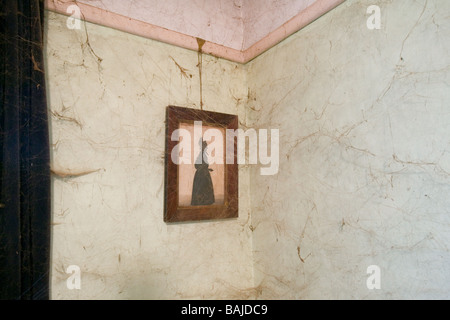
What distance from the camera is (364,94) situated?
42.4 inches

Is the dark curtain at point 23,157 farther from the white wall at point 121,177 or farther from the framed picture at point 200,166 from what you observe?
the framed picture at point 200,166

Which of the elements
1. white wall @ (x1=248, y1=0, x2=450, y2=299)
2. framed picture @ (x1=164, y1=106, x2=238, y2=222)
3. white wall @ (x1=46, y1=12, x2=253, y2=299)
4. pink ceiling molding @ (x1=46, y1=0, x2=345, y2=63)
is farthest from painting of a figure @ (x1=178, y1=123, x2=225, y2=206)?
pink ceiling molding @ (x1=46, y1=0, x2=345, y2=63)

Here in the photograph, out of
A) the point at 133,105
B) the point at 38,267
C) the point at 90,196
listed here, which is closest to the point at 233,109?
the point at 133,105

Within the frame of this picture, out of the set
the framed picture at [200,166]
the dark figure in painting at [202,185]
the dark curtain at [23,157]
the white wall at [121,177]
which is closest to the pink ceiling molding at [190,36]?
the white wall at [121,177]

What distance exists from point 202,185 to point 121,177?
0.41 meters

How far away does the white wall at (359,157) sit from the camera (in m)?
0.88

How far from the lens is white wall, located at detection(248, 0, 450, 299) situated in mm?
884

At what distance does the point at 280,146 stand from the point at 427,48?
0.72 m

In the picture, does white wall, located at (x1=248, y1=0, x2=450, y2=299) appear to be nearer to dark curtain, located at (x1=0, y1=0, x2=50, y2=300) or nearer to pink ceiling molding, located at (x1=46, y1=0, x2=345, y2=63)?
pink ceiling molding, located at (x1=46, y1=0, x2=345, y2=63)

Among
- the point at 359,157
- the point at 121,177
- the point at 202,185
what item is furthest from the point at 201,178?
the point at 359,157

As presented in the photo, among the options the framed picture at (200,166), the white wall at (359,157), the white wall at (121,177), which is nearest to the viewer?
the white wall at (359,157)

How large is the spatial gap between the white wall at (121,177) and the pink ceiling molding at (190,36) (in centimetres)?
4

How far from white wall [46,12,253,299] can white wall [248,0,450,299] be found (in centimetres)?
39
